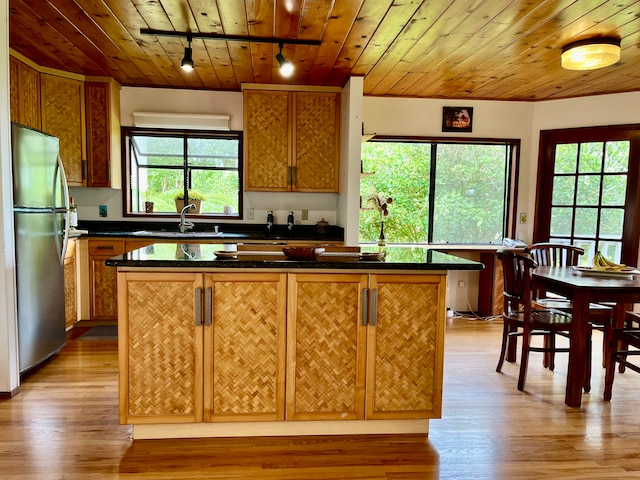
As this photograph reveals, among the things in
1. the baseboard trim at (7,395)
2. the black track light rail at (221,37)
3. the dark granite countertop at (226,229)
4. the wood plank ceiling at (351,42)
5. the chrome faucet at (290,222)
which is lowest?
the baseboard trim at (7,395)

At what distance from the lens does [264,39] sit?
3127 mm

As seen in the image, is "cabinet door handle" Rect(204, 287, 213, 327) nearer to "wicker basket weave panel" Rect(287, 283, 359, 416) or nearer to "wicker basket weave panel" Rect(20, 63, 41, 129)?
"wicker basket weave panel" Rect(287, 283, 359, 416)

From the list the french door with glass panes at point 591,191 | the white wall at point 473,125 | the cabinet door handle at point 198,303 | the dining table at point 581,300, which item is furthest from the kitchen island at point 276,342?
the french door with glass panes at point 591,191

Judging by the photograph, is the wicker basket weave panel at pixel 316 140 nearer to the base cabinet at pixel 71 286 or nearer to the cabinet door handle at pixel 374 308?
the base cabinet at pixel 71 286

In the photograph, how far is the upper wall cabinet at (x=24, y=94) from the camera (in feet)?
11.7

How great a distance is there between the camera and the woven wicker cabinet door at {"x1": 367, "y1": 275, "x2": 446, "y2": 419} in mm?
2130

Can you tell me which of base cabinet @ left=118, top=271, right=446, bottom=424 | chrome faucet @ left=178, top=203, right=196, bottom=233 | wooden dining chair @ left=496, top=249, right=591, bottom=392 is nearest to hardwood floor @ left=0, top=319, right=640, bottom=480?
base cabinet @ left=118, top=271, right=446, bottom=424

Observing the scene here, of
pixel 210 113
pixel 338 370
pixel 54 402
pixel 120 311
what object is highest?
pixel 210 113

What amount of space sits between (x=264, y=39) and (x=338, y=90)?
1.38 meters

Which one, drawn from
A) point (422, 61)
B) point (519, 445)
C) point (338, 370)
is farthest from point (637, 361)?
point (422, 61)

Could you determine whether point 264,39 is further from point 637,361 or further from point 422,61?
→ point 637,361

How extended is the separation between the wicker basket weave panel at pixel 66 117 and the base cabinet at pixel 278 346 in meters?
2.82

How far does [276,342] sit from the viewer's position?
2100 mm

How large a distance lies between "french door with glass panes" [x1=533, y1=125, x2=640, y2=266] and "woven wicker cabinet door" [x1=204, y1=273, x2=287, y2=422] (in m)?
3.84
